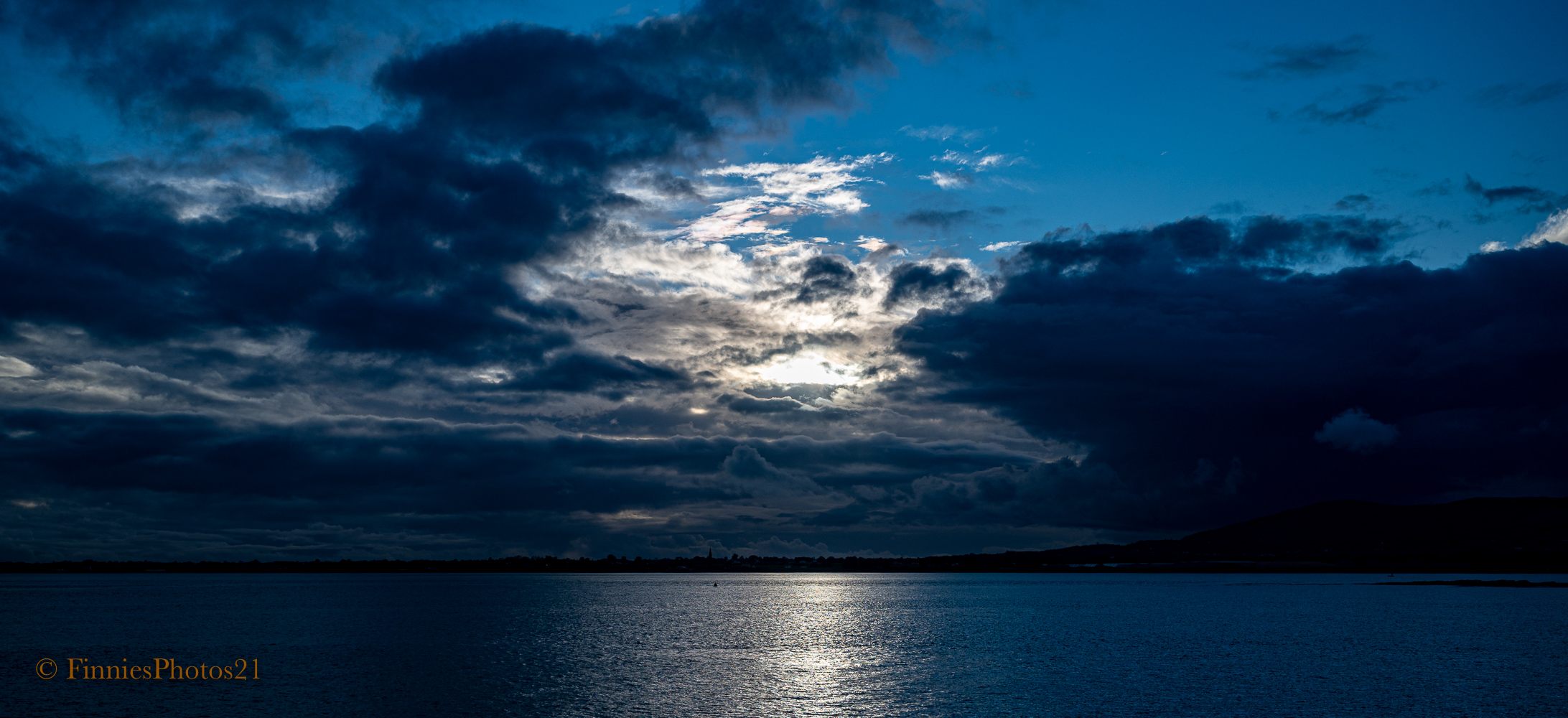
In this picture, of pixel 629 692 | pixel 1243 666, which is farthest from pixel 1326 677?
pixel 629 692

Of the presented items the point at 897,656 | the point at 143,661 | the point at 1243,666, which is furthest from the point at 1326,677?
the point at 143,661

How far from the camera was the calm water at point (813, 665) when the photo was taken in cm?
6438

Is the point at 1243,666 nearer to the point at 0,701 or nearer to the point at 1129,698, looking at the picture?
the point at 1129,698

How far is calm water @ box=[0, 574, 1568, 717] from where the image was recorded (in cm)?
6438

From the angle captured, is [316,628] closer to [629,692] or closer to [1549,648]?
[629,692]

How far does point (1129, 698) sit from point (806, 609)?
13267 centimetres

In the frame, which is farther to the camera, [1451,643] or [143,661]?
[1451,643]

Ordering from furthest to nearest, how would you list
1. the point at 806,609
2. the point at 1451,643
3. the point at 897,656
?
the point at 806,609 → the point at 1451,643 → the point at 897,656

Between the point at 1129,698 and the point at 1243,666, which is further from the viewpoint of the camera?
the point at 1243,666

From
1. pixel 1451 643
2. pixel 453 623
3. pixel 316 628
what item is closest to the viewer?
pixel 1451 643

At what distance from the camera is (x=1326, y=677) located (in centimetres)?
7819

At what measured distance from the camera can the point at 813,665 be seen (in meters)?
89.7

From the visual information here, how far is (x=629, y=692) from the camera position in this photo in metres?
70.7

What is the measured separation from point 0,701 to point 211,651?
35.1 meters
